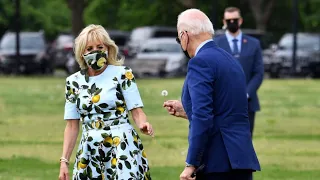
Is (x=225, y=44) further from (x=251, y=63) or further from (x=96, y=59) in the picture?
(x=96, y=59)

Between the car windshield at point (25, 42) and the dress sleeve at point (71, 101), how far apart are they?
40.3 m

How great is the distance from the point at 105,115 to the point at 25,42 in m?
41.3

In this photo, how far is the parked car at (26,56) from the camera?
4609 centimetres

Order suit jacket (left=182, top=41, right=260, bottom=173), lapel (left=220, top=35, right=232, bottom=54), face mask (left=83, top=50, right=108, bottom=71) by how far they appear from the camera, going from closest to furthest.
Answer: suit jacket (left=182, top=41, right=260, bottom=173)
face mask (left=83, top=50, right=108, bottom=71)
lapel (left=220, top=35, right=232, bottom=54)

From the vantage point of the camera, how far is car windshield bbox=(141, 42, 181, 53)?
44.4 m

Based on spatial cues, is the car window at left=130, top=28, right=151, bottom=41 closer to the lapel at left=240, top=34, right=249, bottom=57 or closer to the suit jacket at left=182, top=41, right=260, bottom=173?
the lapel at left=240, top=34, right=249, bottom=57

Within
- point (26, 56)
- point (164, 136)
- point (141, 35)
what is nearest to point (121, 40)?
point (141, 35)

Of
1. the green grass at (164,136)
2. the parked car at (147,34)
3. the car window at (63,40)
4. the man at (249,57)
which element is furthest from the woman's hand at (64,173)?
the car window at (63,40)

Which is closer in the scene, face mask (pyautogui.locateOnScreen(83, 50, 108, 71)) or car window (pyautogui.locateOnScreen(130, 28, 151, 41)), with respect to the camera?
face mask (pyautogui.locateOnScreen(83, 50, 108, 71))

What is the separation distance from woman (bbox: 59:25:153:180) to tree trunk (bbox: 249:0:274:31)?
4974cm

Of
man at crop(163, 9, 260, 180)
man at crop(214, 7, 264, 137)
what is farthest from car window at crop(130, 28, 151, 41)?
man at crop(163, 9, 260, 180)

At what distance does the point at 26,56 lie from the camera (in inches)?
1843

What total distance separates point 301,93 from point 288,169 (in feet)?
54.6

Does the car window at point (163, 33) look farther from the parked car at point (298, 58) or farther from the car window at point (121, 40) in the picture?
the parked car at point (298, 58)
